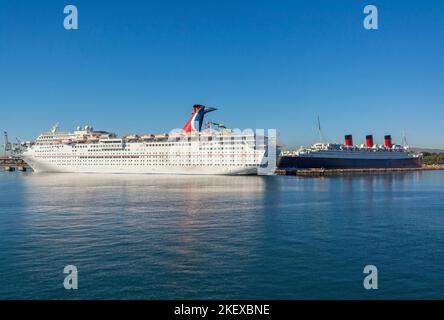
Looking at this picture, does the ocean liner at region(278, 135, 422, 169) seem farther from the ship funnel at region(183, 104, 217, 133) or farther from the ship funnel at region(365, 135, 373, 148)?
Result: the ship funnel at region(183, 104, 217, 133)

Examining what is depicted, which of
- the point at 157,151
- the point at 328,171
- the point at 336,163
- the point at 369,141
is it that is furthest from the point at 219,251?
the point at 369,141

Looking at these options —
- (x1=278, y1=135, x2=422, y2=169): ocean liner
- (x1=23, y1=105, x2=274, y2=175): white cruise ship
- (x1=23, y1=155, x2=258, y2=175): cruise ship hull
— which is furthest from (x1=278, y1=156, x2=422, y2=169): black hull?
(x1=23, y1=155, x2=258, y2=175): cruise ship hull

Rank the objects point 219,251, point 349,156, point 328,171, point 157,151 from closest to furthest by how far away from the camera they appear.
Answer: point 219,251 < point 157,151 < point 328,171 < point 349,156

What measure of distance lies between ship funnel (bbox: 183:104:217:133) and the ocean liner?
2823cm

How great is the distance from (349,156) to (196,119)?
49.2 m

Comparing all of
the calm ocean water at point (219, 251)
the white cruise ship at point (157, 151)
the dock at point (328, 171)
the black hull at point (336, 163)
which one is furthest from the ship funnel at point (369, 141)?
the calm ocean water at point (219, 251)

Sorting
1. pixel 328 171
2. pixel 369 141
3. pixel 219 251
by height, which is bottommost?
pixel 219 251

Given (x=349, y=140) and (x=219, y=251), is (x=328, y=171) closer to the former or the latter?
(x=349, y=140)

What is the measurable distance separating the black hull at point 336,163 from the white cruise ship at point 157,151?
2806 cm

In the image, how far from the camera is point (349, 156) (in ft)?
353

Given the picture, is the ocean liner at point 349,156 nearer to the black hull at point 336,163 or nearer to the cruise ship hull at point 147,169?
the black hull at point 336,163

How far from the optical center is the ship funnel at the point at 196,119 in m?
79.1

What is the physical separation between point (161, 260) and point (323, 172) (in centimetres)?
7887
